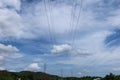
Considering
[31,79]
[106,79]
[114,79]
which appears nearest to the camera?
[114,79]

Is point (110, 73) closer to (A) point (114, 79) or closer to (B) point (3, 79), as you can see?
(A) point (114, 79)

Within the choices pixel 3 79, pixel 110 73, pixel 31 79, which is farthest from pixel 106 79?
pixel 31 79

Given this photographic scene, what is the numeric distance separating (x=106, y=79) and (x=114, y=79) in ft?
25.0

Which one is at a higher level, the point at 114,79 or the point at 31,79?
the point at 31,79

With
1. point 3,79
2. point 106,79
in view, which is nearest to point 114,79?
point 106,79

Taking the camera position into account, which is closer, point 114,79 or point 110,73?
point 114,79

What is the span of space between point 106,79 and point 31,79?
5906cm

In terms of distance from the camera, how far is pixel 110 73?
4500 inches

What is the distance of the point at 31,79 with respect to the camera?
15775cm

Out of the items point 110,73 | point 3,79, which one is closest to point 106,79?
point 110,73

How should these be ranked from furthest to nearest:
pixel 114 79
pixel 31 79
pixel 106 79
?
pixel 31 79 < pixel 106 79 < pixel 114 79

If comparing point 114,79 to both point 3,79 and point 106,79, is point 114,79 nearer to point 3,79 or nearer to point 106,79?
point 106,79

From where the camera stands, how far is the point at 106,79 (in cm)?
11388

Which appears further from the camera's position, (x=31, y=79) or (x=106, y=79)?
(x=31, y=79)
